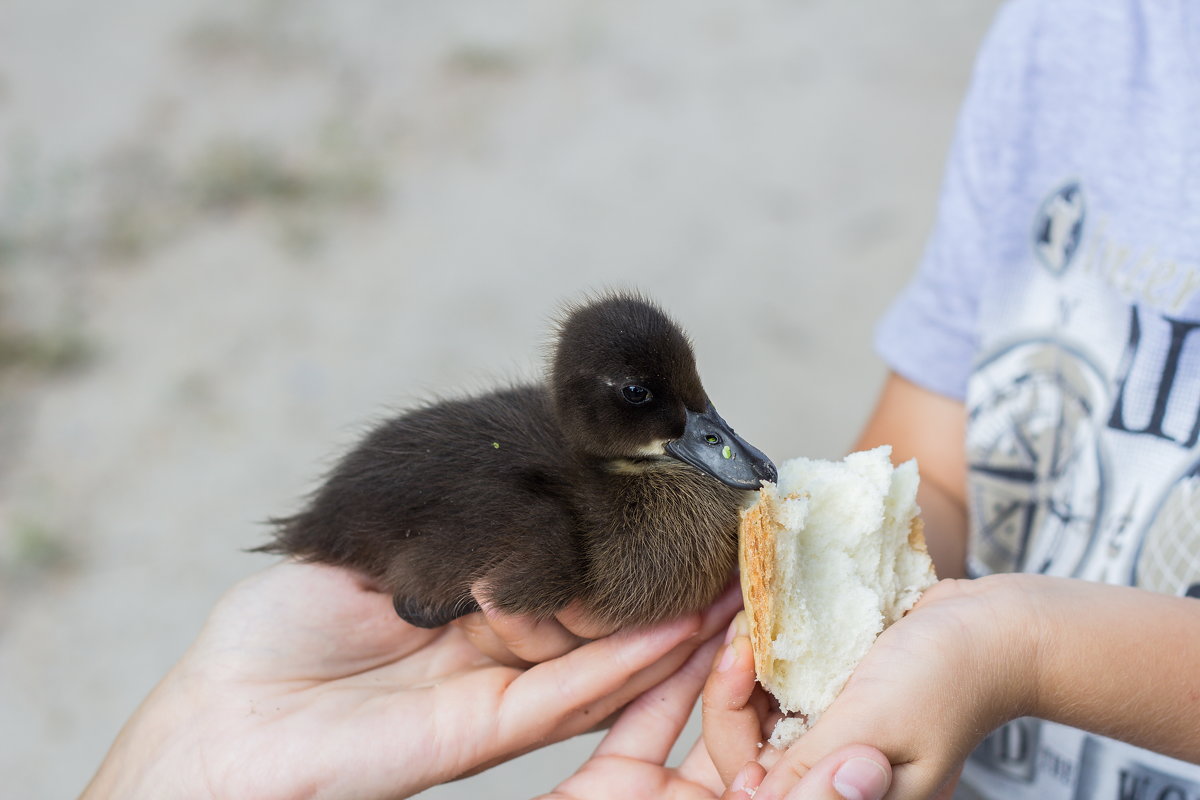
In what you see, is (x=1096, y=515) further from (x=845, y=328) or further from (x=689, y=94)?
(x=689, y=94)

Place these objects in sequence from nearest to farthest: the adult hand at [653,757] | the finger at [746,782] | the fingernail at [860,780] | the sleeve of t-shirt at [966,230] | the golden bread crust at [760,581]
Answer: the fingernail at [860,780] → the finger at [746,782] → the golden bread crust at [760,581] → the adult hand at [653,757] → the sleeve of t-shirt at [966,230]

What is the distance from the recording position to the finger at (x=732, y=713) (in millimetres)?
1248

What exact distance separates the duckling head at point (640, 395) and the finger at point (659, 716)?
1.00ft

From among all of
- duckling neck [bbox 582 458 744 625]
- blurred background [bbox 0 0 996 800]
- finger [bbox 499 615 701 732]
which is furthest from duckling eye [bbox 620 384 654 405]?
blurred background [bbox 0 0 996 800]

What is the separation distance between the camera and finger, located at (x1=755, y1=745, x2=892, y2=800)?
100 centimetres

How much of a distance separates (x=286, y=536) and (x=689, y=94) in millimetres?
4297

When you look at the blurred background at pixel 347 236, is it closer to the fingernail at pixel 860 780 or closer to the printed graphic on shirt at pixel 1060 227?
the printed graphic on shirt at pixel 1060 227

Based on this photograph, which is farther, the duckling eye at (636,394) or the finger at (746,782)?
the duckling eye at (636,394)

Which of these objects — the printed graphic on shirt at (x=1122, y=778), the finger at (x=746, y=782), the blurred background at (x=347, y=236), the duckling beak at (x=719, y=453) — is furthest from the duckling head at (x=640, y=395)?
the blurred background at (x=347, y=236)

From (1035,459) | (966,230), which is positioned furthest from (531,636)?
(966,230)

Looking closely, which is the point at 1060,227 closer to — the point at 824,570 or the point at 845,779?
the point at 824,570

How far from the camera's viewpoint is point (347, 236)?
4.78 meters

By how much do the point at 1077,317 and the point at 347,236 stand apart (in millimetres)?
3812

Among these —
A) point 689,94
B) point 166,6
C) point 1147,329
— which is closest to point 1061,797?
point 1147,329
